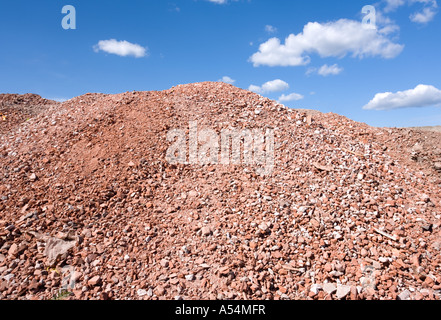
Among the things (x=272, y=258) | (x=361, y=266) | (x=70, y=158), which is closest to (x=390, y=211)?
(x=361, y=266)

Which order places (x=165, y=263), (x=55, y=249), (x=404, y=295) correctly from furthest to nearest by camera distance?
(x=55, y=249)
(x=165, y=263)
(x=404, y=295)

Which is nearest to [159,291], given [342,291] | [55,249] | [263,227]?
[263,227]

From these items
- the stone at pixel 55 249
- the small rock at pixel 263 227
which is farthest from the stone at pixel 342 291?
the stone at pixel 55 249

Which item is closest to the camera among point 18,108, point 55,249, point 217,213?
point 55,249

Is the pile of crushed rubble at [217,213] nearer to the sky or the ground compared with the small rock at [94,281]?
nearer to the sky

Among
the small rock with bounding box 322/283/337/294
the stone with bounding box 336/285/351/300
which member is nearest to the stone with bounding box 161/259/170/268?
the small rock with bounding box 322/283/337/294

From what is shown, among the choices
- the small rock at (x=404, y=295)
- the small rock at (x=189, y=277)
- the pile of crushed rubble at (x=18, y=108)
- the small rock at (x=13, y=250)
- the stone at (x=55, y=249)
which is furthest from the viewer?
the pile of crushed rubble at (x=18, y=108)

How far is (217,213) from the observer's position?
519 centimetres

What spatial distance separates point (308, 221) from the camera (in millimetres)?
4957

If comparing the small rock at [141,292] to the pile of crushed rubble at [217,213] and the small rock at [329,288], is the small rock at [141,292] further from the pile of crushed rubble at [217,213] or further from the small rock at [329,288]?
the small rock at [329,288]

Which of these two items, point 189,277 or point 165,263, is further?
point 165,263

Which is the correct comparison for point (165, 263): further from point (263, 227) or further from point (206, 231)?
point (263, 227)

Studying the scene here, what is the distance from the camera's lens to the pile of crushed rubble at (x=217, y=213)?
4121mm

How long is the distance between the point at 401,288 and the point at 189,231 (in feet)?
11.3
